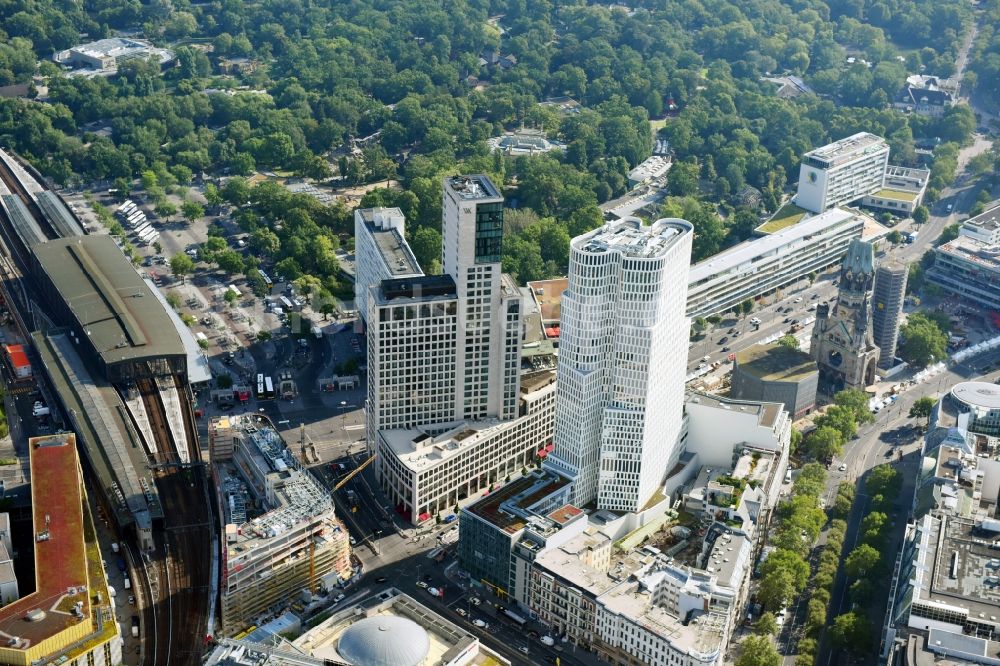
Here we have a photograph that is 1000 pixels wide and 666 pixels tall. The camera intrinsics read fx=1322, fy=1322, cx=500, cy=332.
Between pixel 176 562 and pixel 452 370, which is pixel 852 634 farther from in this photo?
pixel 176 562

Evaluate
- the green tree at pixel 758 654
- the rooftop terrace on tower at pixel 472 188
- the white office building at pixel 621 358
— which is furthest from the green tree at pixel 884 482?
the rooftop terrace on tower at pixel 472 188

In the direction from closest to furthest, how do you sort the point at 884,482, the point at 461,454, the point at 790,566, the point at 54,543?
1. the point at 54,543
2. the point at 790,566
3. the point at 461,454
4. the point at 884,482

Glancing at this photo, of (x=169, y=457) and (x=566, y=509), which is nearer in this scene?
(x=566, y=509)

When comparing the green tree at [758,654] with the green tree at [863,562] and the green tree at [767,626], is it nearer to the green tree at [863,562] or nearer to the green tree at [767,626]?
the green tree at [767,626]

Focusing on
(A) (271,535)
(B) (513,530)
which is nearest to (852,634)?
(B) (513,530)

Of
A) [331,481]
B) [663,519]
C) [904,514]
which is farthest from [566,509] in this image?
[904,514]

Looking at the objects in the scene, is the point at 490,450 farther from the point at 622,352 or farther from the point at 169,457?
the point at 169,457

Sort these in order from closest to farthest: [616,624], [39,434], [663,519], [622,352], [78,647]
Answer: [78,647] → [616,624] → [622,352] → [663,519] → [39,434]
